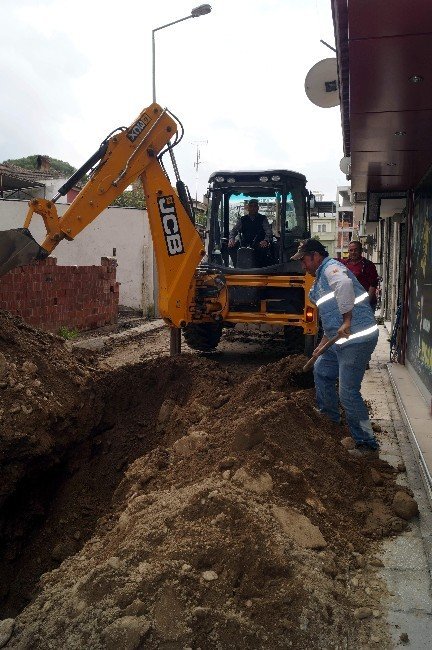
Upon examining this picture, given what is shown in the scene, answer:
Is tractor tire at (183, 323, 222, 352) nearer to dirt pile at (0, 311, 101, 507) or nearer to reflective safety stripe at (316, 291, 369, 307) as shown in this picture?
dirt pile at (0, 311, 101, 507)

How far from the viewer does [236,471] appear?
3.88 meters

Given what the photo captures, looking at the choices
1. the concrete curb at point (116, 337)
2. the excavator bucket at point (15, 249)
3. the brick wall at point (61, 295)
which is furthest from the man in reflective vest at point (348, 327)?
the brick wall at point (61, 295)

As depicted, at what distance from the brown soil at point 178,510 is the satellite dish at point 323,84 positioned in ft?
9.75

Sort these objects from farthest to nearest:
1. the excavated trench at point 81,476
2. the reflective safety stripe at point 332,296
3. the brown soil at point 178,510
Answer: the reflective safety stripe at point 332,296
the excavated trench at point 81,476
the brown soil at point 178,510

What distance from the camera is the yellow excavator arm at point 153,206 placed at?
720 centimetres

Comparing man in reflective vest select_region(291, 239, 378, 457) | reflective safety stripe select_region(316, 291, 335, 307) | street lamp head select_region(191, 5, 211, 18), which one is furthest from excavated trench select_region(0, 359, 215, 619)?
street lamp head select_region(191, 5, 211, 18)

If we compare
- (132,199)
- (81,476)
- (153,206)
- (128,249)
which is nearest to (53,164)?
(132,199)

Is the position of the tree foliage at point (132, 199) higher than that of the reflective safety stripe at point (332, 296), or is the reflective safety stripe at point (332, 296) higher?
the tree foliage at point (132, 199)

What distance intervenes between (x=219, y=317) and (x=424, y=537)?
16.4ft

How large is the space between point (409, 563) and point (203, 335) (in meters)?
6.39

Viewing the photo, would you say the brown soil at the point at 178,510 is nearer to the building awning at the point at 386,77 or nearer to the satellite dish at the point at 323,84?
the building awning at the point at 386,77

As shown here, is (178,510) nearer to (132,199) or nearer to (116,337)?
(116,337)

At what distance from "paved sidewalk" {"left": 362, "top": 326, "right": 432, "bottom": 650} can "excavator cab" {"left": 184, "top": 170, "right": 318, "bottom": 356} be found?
298 cm

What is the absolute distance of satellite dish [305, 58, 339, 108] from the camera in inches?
264
